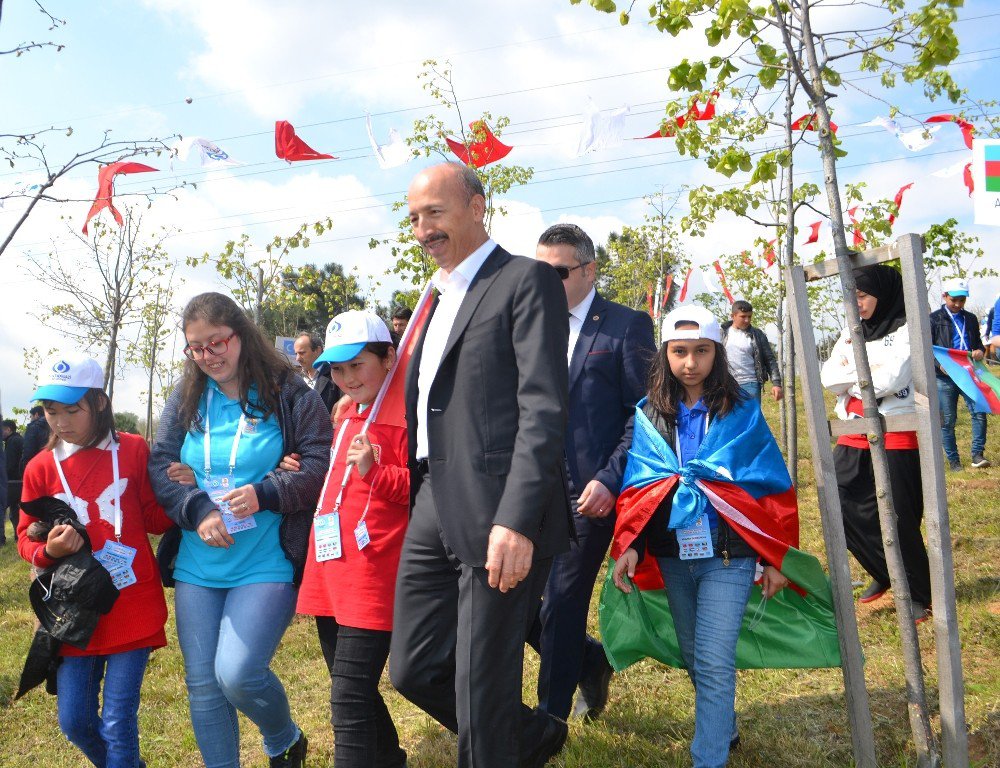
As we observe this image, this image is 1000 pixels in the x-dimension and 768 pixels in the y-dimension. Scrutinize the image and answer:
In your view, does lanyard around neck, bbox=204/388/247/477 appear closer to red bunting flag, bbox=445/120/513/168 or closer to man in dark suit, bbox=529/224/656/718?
man in dark suit, bbox=529/224/656/718

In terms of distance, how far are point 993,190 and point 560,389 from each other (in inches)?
99.5

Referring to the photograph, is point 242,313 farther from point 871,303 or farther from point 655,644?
point 871,303

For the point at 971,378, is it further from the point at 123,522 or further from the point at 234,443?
the point at 123,522

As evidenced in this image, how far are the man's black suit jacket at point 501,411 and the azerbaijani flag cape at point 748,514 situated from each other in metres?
0.82

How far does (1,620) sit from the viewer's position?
8.02m

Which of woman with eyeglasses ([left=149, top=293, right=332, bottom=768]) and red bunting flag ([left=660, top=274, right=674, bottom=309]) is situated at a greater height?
red bunting flag ([left=660, top=274, right=674, bottom=309])

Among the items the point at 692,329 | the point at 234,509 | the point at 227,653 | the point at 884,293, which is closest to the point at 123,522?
the point at 234,509

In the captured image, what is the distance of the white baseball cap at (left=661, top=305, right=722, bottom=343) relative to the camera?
367cm

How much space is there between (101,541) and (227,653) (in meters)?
0.79

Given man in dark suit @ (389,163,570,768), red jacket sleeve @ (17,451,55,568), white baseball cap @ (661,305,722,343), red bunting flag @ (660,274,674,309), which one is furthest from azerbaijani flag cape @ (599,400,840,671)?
red bunting flag @ (660,274,674,309)

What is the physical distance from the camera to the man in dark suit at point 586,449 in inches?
151

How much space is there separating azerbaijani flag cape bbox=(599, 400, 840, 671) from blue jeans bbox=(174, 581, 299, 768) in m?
1.42

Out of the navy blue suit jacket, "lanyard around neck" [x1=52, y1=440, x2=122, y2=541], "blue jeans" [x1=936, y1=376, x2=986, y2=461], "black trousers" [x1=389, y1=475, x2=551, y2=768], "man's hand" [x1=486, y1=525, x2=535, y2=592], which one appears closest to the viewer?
"man's hand" [x1=486, y1=525, x2=535, y2=592]

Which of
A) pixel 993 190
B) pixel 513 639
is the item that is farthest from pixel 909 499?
pixel 513 639
